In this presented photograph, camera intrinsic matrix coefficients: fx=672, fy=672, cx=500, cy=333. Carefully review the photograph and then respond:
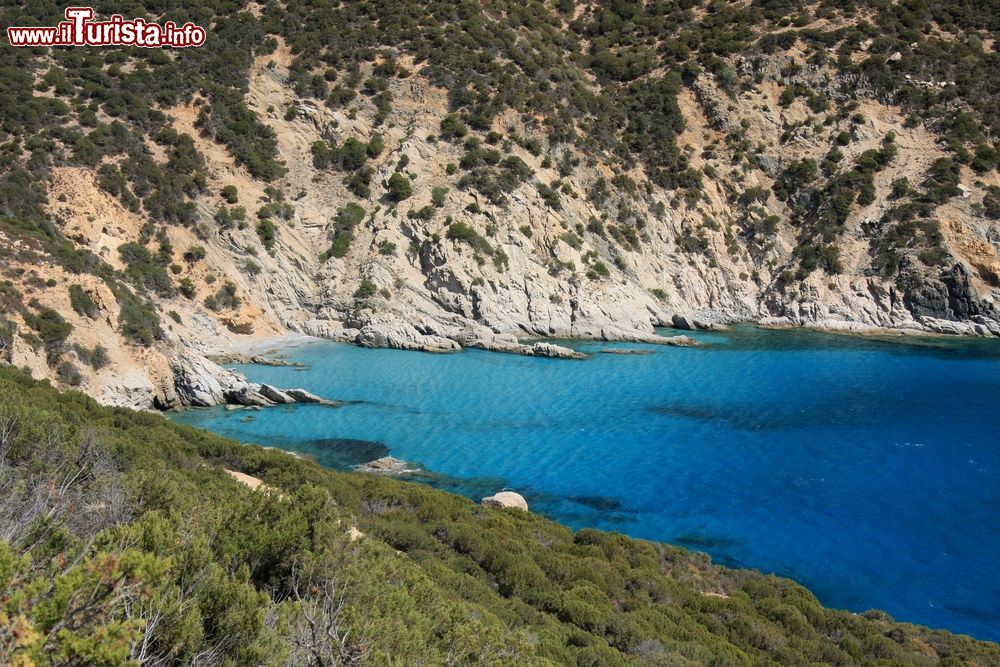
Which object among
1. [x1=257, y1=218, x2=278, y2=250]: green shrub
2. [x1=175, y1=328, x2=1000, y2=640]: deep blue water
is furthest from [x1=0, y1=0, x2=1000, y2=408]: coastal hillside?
[x1=175, y1=328, x2=1000, y2=640]: deep blue water

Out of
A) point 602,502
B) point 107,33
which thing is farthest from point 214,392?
point 107,33

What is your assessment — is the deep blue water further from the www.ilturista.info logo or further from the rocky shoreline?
the www.ilturista.info logo

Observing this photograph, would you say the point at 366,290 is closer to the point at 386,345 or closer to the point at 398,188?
the point at 386,345

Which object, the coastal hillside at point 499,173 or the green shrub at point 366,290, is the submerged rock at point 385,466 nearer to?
the coastal hillside at point 499,173

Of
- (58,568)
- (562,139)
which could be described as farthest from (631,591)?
(562,139)

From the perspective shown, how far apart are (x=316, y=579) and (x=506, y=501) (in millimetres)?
9941

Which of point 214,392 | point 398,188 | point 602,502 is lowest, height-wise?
point 602,502

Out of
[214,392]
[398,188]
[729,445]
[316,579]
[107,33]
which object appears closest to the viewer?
[316,579]

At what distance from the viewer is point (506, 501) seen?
1534 centimetres

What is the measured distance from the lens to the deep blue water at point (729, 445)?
46.9 feet

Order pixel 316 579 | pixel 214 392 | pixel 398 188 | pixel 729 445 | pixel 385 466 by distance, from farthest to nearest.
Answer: pixel 398 188 < pixel 214 392 < pixel 729 445 < pixel 385 466 < pixel 316 579

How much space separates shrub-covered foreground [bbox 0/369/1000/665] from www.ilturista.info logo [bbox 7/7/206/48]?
3501 centimetres

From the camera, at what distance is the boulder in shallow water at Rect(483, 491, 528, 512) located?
15.1 m

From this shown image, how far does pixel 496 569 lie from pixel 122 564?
7.36m
